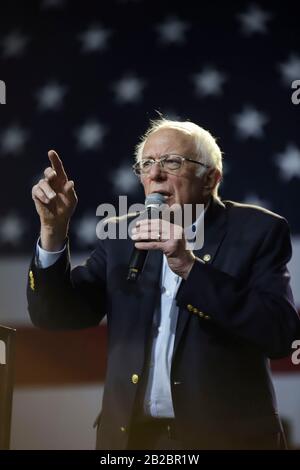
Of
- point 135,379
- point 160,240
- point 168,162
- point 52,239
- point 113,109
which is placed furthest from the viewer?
point 113,109

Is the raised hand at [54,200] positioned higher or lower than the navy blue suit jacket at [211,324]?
higher

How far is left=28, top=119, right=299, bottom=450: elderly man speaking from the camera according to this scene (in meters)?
1.59

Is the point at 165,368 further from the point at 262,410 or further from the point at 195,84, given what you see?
the point at 195,84

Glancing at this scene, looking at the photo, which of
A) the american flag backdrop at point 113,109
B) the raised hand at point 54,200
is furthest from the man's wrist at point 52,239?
the american flag backdrop at point 113,109

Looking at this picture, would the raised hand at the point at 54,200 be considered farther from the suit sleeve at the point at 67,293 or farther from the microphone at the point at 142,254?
the microphone at the point at 142,254

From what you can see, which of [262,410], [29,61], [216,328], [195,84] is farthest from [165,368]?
[29,61]

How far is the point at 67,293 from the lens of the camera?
181 cm

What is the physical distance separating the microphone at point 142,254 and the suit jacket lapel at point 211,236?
18 cm

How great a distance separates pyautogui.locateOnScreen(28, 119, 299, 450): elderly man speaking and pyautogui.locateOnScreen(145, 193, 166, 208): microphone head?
3.5 inches

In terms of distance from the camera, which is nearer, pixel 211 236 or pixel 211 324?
pixel 211 324

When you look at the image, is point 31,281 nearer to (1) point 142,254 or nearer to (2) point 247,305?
(1) point 142,254

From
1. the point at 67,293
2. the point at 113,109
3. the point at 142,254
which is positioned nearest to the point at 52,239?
the point at 67,293

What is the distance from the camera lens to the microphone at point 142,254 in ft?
5.15

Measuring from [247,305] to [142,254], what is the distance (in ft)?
1.00
